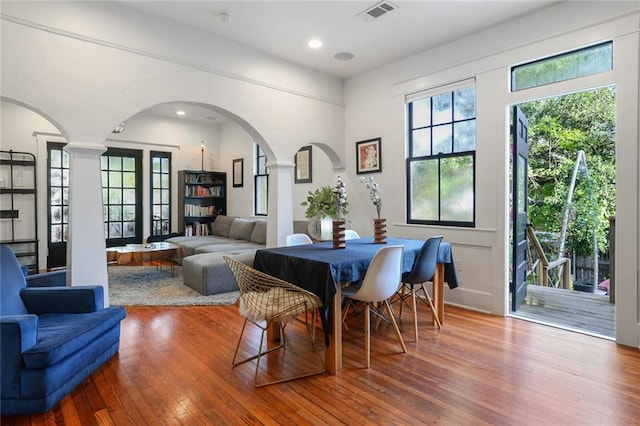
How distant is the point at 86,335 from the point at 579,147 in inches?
316

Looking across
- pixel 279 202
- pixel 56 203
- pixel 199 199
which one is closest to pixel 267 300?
pixel 279 202

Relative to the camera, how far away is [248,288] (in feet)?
8.73

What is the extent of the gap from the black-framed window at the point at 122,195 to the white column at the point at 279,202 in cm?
403

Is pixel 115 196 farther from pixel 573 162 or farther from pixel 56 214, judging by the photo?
pixel 573 162

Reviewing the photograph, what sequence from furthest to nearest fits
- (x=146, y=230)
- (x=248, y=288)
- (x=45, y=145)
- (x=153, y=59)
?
(x=146, y=230)
(x=45, y=145)
(x=153, y=59)
(x=248, y=288)

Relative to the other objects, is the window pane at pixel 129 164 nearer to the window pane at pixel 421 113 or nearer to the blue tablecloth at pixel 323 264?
the blue tablecloth at pixel 323 264

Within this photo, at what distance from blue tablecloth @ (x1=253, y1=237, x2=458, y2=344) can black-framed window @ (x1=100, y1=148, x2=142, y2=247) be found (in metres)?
5.40

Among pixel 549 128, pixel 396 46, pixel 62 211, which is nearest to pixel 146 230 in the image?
pixel 62 211

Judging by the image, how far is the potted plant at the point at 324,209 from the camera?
3.39 metres

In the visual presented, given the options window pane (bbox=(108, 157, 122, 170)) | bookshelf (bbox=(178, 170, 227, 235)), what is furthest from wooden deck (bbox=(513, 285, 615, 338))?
window pane (bbox=(108, 157, 122, 170))

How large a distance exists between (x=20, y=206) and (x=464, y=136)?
6889 mm

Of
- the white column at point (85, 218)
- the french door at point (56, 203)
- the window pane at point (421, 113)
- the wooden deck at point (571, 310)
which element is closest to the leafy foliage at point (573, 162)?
the wooden deck at point (571, 310)

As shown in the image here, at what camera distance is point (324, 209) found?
4.03 metres

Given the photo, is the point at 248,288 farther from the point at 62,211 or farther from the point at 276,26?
the point at 62,211
